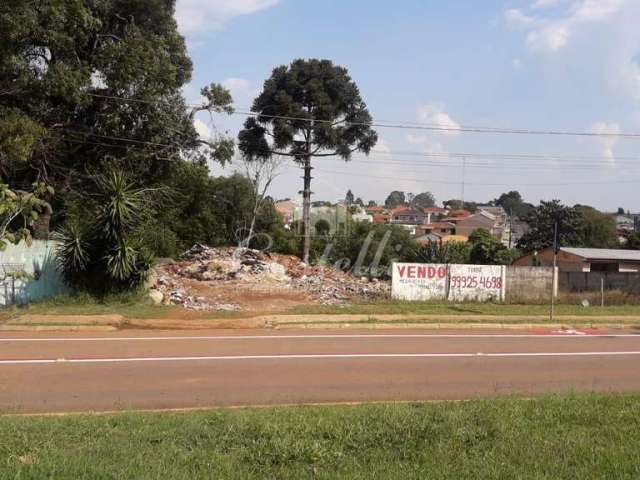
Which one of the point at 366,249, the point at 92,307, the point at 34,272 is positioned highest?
the point at 366,249

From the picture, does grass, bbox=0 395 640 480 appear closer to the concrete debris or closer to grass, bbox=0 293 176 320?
grass, bbox=0 293 176 320

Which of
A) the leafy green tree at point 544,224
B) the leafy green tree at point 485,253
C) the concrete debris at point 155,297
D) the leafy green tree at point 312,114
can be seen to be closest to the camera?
the concrete debris at point 155,297

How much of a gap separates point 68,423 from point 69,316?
38.2 feet

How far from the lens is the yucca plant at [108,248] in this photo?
19844 millimetres

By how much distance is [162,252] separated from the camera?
37344 millimetres

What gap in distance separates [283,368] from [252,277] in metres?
18.4

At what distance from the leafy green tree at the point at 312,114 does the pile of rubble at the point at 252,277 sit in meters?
9.34

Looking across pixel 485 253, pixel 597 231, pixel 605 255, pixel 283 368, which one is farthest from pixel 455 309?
pixel 597 231

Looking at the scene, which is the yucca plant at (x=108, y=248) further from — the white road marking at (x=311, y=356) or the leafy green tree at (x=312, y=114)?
the leafy green tree at (x=312, y=114)

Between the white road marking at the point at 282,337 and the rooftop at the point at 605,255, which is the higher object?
the rooftop at the point at 605,255

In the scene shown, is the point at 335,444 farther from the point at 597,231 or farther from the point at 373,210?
the point at 373,210

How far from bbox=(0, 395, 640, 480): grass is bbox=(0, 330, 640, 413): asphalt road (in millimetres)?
1843

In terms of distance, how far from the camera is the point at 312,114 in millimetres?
40531

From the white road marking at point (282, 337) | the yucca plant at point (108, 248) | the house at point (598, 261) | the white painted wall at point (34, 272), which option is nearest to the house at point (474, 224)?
the house at point (598, 261)
